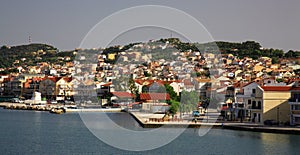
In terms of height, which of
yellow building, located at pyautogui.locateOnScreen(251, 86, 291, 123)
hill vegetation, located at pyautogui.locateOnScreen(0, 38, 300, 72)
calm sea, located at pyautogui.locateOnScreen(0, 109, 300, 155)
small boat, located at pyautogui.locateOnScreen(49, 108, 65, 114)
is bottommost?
calm sea, located at pyautogui.locateOnScreen(0, 109, 300, 155)

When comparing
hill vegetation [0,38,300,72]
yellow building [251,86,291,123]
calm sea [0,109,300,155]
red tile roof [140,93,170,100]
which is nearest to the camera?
calm sea [0,109,300,155]

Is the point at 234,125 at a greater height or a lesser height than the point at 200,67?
lesser

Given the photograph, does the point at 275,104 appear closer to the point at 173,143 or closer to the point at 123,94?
the point at 173,143

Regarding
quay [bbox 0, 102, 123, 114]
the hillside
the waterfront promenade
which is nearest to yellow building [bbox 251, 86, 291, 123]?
the waterfront promenade

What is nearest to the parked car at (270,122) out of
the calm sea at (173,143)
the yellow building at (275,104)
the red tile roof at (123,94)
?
the yellow building at (275,104)

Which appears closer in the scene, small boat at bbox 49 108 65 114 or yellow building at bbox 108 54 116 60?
small boat at bbox 49 108 65 114

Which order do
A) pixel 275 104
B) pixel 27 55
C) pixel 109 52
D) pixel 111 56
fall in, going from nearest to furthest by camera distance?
1. pixel 275 104
2. pixel 111 56
3. pixel 109 52
4. pixel 27 55

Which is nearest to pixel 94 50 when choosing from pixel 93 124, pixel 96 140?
pixel 93 124

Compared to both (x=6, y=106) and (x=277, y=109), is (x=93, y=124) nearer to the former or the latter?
(x=277, y=109)

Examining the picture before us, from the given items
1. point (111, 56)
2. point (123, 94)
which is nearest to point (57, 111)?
point (123, 94)

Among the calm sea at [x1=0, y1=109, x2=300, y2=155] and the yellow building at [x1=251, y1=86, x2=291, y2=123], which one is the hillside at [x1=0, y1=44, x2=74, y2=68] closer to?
the yellow building at [x1=251, y1=86, x2=291, y2=123]

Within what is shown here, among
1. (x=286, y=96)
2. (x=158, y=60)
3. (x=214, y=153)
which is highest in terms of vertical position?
(x=158, y=60)
